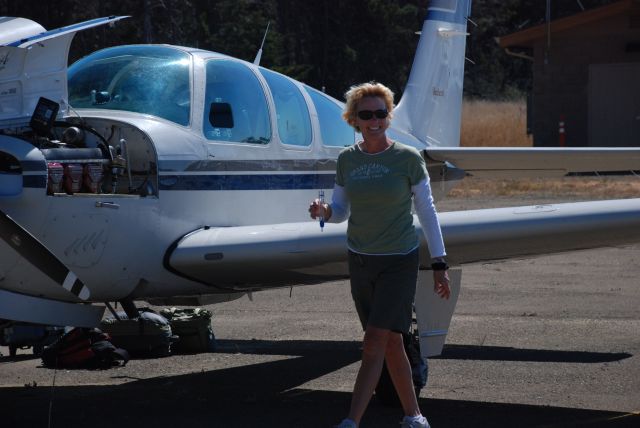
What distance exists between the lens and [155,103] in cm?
714

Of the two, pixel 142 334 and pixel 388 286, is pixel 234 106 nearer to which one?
pixel 142 334

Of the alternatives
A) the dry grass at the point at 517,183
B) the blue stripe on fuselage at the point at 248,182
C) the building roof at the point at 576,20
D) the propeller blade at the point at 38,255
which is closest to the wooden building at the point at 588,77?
the building roof at the point at 576,20

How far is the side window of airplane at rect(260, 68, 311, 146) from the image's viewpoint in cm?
792

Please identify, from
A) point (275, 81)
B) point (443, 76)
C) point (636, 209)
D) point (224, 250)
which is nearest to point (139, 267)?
point (224, 250)

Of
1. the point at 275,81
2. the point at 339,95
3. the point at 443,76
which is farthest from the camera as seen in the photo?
the point at 339,95

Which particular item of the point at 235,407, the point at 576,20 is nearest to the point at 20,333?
the point at 235,407

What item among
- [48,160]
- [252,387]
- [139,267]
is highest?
[48,160]

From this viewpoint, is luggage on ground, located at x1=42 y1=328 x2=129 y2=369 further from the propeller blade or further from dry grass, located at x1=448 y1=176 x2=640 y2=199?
dry grass, located at x1=448 y1=176 x2=640 y2=199

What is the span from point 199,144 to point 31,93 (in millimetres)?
1132

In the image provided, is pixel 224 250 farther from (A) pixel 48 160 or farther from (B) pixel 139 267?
(A) pixel 48 160

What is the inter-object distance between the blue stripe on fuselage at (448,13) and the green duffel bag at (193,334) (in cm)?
368

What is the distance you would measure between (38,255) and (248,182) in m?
1.84

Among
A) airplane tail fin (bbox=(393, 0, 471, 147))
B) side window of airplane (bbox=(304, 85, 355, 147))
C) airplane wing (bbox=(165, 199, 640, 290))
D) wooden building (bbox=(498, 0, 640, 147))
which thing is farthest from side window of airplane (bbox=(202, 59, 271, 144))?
wooden building (bbox=(498, 0, 640, 147))

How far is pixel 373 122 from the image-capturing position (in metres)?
5.45
